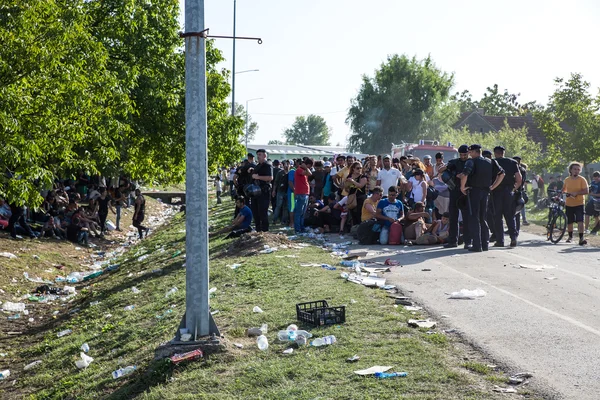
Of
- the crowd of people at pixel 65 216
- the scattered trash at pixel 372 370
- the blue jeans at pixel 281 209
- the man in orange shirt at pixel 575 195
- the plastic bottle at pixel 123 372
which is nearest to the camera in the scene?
the scattered trash at pixel 372 370

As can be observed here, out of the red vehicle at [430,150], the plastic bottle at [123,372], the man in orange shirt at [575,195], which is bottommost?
the plastic bottle at [123,372]

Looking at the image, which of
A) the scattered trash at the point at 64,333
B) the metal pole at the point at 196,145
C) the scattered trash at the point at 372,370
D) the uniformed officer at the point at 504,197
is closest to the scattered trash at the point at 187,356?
the metal pole at the point at 196,145

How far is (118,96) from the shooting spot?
2183 cm

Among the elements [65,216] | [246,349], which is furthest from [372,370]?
[65,216]

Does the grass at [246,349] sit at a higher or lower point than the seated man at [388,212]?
lower

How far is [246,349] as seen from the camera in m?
8.22

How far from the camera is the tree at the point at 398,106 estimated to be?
82.6m

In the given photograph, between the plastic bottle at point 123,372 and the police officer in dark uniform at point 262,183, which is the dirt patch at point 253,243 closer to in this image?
the police officer in dark uniform at point 262,183

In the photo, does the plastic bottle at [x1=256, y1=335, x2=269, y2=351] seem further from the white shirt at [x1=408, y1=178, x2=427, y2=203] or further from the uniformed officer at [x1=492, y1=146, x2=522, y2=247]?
the white shirt at [x1=408, y1=178, x2=427, y2=203]

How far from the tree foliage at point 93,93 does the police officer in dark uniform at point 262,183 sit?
3.85 meters

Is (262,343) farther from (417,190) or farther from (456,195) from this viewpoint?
(417,190)

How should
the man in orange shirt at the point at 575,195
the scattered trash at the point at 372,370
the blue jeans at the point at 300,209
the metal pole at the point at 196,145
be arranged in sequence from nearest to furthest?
the scattered trash at the point at 372,370
the metal pole at the point at 196,145
the man in orange shirt at the point at 575,195
the blue jeans at the point at 300,209

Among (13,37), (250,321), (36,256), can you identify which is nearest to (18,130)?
(13,37)

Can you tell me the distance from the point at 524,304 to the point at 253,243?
8011mm
